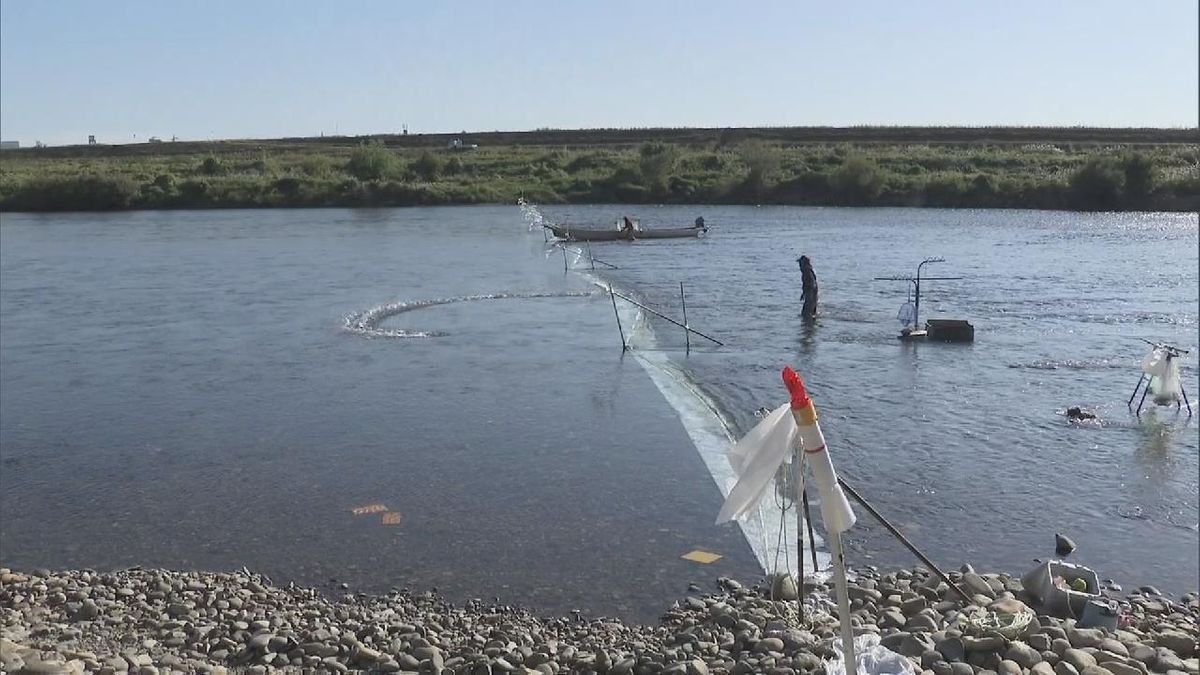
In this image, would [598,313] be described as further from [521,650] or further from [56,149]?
[56,149]

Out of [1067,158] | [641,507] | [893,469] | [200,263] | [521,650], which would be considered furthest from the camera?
[1067,158]

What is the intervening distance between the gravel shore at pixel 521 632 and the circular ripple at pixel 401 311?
48.9ft

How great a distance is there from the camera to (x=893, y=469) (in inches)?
563

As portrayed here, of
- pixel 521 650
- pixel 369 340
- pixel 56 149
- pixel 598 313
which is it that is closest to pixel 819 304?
pixel 598 313

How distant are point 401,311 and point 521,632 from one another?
2042cm

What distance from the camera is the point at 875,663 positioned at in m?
7.70

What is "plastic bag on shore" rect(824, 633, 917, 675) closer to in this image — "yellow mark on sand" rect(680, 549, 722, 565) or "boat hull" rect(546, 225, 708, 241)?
"yellow mark on sand" rect(680, 549, 722, 565)

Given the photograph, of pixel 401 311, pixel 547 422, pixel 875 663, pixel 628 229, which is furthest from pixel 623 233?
pixel 875 663

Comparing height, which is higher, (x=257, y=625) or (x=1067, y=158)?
(x=1067, y=158)

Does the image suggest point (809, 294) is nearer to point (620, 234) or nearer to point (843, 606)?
point (843, 606)

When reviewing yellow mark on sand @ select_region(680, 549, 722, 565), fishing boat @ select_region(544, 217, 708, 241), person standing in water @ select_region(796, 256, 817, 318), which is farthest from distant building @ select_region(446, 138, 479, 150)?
yellow mark on sand @ select_region(680, 549, 722, 565)

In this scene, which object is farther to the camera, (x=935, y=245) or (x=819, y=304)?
(x=935, y=245)

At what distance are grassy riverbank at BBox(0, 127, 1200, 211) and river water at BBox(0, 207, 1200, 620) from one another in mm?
36074

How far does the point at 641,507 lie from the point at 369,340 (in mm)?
13092
